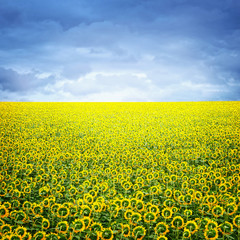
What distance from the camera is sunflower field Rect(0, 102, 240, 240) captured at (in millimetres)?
4578

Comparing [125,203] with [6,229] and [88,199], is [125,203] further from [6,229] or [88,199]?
[6,229]

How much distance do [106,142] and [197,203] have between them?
27.5 ft

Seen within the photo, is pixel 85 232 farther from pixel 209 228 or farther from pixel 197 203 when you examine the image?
pixel 197 203

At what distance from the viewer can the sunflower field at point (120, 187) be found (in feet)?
15.0

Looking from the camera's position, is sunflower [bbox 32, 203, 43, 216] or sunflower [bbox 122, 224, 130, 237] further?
sunflower [bbox 32, 203, 43, 216]

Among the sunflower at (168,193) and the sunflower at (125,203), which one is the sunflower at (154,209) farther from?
A: the sunflower at (168,193)

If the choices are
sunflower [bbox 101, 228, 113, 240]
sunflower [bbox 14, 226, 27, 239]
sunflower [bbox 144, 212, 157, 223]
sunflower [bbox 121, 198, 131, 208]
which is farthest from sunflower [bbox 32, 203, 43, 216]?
sunflower [bbox 144, 212, 157, 223]

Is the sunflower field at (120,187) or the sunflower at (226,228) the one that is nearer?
the sunflower at (226,228)

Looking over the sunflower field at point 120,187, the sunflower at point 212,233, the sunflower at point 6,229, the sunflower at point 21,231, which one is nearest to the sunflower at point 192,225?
the sunflower field at point 120,187

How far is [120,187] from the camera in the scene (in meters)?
7.51

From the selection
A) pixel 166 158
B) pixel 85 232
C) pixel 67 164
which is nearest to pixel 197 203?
pixel 85 232

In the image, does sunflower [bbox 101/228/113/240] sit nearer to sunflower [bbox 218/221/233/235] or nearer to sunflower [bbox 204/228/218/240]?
sunflower [bbox 204/228/218/240]

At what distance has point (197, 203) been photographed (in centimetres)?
628

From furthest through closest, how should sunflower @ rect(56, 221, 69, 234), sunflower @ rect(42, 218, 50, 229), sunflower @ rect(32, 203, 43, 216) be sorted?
sunflower @ rect(32, 203, 43, 216)
sunflower @ rect(42, 218, 50, 229)
sunflower @ rect(56, 221, 69, 234)
